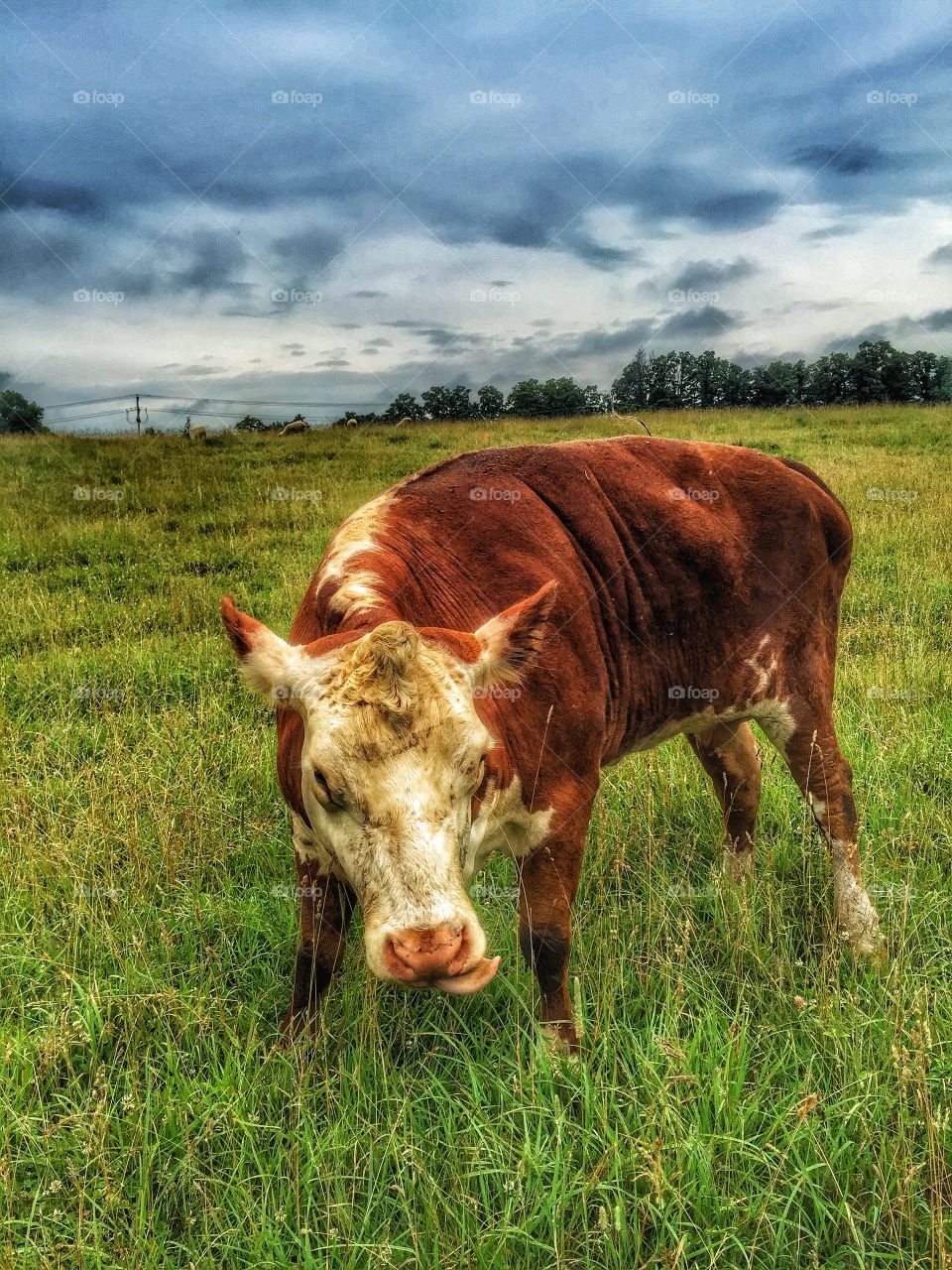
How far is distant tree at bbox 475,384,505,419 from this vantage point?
2066 centimetres

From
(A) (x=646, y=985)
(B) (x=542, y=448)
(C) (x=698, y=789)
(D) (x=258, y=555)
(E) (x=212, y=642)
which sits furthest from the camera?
(D) (x=258, y=555)

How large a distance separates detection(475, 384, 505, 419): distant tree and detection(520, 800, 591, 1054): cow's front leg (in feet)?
58.0

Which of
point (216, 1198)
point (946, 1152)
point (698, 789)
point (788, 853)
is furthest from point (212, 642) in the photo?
point (946, 1152)

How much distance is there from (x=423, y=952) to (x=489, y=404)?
1936 cm

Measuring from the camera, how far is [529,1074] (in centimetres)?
321

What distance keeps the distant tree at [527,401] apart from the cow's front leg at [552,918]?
17.6 metres

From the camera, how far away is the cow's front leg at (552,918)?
370 cm

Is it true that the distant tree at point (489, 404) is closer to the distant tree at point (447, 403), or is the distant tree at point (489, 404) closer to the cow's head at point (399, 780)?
the distant tree at point (447, 403)

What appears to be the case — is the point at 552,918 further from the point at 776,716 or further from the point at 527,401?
the point at 527,401

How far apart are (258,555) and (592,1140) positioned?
9150mm

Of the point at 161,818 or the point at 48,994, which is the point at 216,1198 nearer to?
the point at 48,994

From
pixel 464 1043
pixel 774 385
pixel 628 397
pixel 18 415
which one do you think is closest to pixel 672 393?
pixel 628 397

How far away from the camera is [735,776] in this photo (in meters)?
5.33

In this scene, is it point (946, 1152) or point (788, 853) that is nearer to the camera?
point (946, 1152)
